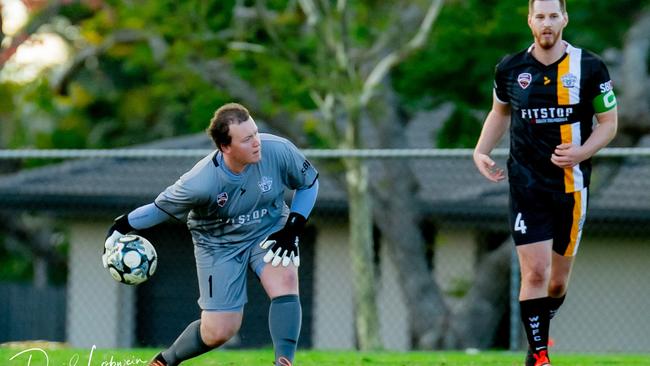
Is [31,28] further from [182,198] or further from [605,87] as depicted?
[605,87]

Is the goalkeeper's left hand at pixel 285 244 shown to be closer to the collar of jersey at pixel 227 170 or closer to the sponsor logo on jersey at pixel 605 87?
the collar of jersey at pixel 227 170

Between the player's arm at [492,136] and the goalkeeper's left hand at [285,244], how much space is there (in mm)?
1068

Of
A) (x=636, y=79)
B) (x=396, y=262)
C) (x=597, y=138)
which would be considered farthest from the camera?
(x=396, y=262)

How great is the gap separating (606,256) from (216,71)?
536 cm

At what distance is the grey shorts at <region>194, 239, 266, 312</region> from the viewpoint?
6664mm

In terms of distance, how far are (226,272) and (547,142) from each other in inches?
72.6

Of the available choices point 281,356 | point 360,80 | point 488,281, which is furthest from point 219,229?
point 488,281

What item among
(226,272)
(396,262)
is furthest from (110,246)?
(396,262)

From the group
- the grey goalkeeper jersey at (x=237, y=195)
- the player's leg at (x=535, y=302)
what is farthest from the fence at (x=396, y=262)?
the grey goalkeeper jersey at (x=237, y=195)

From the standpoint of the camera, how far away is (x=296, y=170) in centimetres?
674

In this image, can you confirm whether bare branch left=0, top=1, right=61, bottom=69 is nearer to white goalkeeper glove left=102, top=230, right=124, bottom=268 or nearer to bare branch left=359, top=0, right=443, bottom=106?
bare branch left=359, top=0, right=443, bottom=106

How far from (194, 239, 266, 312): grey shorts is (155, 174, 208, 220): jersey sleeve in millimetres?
317

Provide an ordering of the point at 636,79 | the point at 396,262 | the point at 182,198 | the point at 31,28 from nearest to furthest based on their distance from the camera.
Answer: the point at 182,198 < the point at 636,79 < the point at 396,262 < the point at 31,28

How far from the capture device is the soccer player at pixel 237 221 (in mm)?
6469
